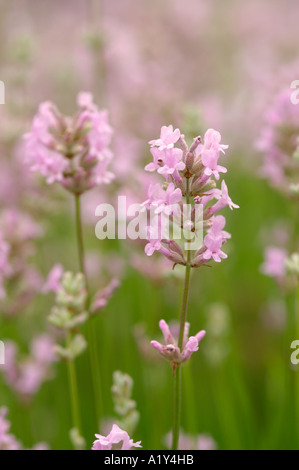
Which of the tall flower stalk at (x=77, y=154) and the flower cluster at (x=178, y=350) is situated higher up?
the tall flower stalk at (x=77, y=154)

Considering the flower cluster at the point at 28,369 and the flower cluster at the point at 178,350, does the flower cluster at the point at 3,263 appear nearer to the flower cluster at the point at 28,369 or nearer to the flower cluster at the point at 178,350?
the flower cluster at the point at 28,369

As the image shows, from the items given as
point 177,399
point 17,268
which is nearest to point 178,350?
point 177,399

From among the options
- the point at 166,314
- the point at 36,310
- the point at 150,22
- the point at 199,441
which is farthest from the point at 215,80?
the point at 199,441

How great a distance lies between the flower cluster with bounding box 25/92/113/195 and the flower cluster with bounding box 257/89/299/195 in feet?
2.68

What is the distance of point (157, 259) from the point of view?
2.82 m

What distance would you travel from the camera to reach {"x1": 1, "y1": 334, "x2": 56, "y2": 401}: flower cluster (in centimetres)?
282

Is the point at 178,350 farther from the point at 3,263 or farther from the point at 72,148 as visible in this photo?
the point at 3,263

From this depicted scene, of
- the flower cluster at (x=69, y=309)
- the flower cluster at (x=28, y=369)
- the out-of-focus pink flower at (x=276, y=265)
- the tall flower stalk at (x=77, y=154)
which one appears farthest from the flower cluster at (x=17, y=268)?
A: the out-of-focus pink flower at (x=276, y=265)

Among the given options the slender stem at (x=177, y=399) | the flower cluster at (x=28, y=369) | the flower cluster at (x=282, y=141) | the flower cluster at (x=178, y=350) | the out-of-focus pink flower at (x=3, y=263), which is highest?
the flower cluster at (x=282, y=141)

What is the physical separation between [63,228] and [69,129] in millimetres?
3053

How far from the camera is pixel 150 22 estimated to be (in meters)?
5.18

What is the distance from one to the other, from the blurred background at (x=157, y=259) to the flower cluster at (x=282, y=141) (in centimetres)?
10

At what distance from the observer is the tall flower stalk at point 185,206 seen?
5.41 feet

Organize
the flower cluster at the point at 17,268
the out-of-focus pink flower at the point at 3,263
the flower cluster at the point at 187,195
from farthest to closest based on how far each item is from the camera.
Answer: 1. the flower cluster at the point at 17,268
2. the out-of-focus pink flower at the point at 3,263
3. the flower cluster at the point at 187,195
